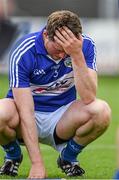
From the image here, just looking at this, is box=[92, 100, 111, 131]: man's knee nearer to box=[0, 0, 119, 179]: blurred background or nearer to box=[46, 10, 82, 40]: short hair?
box=[46, 10, 82, 40]: short hair

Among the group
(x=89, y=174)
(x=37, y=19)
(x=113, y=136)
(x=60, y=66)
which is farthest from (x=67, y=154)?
(x=37, y=19)

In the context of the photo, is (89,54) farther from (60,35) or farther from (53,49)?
(60,35)

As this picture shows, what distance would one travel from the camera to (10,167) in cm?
786

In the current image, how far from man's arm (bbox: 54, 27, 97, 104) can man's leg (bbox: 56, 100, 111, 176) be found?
10 cm

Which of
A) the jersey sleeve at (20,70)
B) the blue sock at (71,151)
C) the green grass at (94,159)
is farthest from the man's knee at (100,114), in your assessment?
the jersey sleeve at (20,70)

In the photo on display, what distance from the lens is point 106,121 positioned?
25.0 ft

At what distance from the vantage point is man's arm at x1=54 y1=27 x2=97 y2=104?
7.32m

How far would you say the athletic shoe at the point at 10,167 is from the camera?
7.82m

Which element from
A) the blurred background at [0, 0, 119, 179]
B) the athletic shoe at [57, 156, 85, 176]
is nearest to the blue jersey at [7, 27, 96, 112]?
the athletic shoe at [57, 156, 85, 176]

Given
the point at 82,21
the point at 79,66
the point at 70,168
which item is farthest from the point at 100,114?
the point at 82,21

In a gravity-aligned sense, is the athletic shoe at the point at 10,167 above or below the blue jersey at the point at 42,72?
below

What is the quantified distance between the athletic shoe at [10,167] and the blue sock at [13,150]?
0.04 m

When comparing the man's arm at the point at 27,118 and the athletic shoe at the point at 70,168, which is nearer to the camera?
the man's arm at the point at 27,118

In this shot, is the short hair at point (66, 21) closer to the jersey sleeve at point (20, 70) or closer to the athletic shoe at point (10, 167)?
the jersey sleeve at point (20, 70)
